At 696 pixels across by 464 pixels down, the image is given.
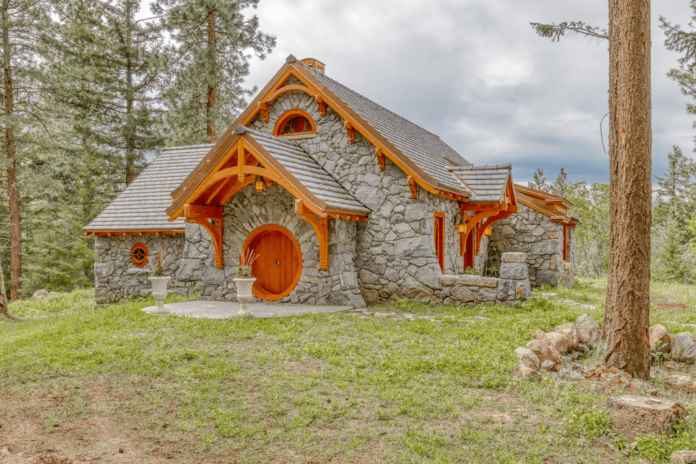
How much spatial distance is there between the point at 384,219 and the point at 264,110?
4.49 meters

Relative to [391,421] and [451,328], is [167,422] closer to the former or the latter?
[391,421]

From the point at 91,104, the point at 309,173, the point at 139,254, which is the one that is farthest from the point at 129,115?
the point at 309,173

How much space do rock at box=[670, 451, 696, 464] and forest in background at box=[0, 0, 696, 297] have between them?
18804 millimetres

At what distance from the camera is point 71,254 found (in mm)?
21234

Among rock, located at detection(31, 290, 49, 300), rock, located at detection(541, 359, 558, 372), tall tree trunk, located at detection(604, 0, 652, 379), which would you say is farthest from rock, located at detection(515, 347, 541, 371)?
rock, located at detection(31, 290, 49, 300)

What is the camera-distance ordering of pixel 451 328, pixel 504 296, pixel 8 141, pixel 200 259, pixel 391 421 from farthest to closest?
pixel 8 141, pixel 200 259, pixel 504 296, pixel 451 328, pixel 391 421

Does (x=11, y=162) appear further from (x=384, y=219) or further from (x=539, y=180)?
(x=539, y=180)

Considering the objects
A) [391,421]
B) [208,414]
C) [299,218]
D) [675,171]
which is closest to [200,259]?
[299,218]

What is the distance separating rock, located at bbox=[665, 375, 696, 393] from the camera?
559 centimetres

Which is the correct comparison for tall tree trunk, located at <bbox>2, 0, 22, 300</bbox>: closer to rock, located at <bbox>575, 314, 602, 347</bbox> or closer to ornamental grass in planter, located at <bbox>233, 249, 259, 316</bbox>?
ornamental grass in planter, located at <bbox>233, 249, 259, 316</bbox>

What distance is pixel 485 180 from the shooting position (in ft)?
42.2

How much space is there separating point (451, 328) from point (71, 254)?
19307 millimetres

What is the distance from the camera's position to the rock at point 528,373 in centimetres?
567

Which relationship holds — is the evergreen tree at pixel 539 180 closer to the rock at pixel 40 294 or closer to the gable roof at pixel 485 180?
the gable roof at pixel 485 180
